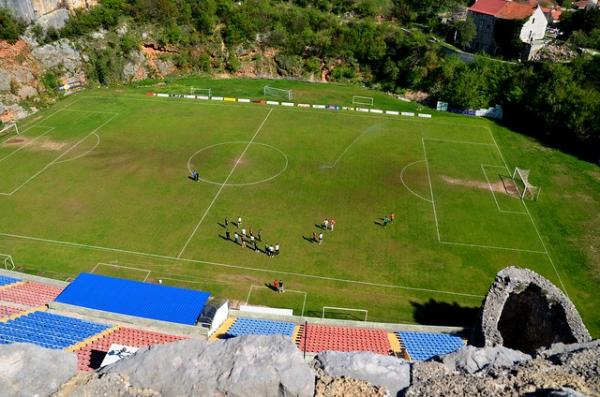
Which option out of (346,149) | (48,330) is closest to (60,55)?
(346,149)

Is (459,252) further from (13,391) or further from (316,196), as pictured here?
(13,391)

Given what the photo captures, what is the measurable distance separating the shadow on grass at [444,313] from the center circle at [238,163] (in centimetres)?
2020

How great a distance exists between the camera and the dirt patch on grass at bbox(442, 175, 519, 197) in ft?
151

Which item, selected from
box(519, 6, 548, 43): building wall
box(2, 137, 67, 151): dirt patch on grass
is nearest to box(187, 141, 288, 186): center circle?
box(2, 137, 67, 151): dirt patch on grass

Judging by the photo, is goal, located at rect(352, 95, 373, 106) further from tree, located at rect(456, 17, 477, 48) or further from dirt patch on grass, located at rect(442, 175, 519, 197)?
dirt patch on grass, located at rect(442, 175, 519, 197)

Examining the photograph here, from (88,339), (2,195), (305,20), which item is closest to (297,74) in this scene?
(305,20)

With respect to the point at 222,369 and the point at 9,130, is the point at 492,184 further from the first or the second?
the point at 9,130

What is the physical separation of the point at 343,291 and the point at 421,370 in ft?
67.4

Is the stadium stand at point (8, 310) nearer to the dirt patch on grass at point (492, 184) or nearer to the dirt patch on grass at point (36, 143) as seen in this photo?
the dirt patch on grass at point (36, 143)

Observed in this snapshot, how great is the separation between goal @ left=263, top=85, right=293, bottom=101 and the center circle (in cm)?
1668

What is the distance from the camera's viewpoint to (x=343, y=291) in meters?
33.1

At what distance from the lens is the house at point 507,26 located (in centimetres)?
7050


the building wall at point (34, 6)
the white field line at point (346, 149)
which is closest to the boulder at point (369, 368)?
the white field line at point (346, 149)

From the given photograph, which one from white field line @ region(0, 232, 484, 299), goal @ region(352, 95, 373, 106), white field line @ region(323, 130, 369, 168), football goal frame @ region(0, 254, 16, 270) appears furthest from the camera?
goal @ region(352, 95, 373, 106)
